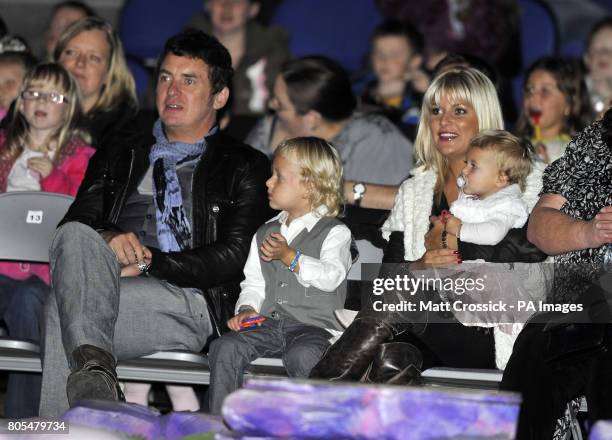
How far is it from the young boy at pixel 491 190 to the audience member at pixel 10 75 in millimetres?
2624

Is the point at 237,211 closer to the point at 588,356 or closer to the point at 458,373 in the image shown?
the point at 458,373

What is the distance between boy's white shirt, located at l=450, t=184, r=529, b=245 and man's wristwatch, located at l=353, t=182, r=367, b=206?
0.76 m

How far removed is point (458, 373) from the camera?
369 cm

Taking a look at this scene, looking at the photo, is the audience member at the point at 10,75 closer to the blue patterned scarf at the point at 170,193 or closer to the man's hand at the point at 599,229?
the blue patterned scarf at the point at 170,193

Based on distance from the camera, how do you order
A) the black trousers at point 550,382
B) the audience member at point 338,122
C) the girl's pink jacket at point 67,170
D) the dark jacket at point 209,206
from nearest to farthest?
the black trousers at point 550,382, the dark jacket at point 209,206, the girl's pink jacket at point 67,170, the audience member at point 338,122

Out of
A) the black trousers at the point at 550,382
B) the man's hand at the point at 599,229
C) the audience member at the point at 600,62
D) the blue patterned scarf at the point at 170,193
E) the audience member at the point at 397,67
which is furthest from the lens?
the audience member at the point at 397,67

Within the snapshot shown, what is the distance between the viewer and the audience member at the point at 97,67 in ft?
17.5

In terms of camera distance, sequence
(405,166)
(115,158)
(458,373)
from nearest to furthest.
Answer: (458,373), (115,158), (405,166)

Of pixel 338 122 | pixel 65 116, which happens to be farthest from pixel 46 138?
pixel 338 122

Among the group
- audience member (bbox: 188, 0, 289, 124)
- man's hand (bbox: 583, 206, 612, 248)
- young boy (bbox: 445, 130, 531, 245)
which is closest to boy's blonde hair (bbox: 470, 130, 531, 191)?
young boy (bbox: 445, 130, 531, 245)

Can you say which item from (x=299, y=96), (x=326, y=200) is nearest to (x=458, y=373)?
(x=326, y=200)

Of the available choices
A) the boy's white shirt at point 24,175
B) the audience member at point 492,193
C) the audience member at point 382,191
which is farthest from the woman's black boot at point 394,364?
the boy's white shirt at point 24,175

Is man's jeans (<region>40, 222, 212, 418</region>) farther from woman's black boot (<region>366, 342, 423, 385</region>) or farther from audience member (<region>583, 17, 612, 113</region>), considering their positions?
audience member (<region>583, 17, 612, 113</region>)

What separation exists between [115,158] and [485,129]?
142cm
